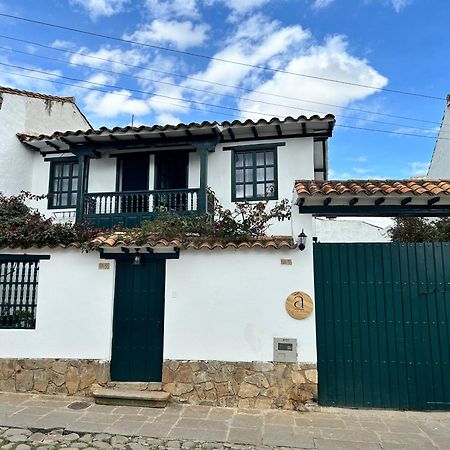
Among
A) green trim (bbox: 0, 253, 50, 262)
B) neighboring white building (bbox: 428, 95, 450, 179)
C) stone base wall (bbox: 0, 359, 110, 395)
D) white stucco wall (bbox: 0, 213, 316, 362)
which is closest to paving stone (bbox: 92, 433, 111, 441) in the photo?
stone base wall (bbox: 0, 359, 110, 395)

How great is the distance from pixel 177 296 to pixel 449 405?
16.1ft

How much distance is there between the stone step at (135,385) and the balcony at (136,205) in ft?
15.5

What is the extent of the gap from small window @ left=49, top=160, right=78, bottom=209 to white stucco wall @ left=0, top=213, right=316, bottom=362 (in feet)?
17.0

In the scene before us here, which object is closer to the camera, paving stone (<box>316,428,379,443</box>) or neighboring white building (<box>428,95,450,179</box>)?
paving stone (<box>316,428,379,443</box>)

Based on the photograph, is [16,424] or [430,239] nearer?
[16,424]

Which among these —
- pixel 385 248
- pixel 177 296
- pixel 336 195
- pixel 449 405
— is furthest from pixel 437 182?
pixel 177 296

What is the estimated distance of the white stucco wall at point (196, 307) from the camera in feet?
21.6

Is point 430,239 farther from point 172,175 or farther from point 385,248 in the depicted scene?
point 172,175

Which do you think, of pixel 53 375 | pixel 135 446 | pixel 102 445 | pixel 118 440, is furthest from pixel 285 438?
pixel 53 375

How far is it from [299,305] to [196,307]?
1.86 meters

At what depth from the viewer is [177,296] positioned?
6.93m

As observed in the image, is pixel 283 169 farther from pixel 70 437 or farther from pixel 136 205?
pixel 70 437

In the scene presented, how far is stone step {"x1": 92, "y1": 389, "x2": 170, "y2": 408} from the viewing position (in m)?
6.40

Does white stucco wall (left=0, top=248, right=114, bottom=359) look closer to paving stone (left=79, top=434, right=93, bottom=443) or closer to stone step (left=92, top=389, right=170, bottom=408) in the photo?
stone step (left=92, top=389, right=170, bottom=408)
